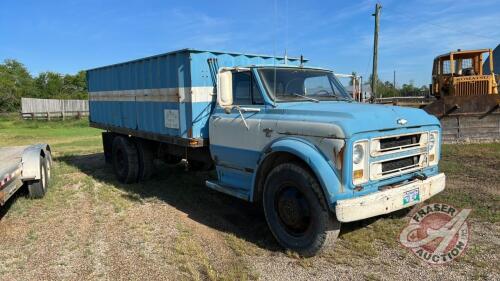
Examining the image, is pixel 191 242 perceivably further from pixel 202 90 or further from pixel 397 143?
pixel 397 143

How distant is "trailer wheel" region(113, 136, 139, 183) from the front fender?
16.2ft

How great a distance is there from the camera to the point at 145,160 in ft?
28.0

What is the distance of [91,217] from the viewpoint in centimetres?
630

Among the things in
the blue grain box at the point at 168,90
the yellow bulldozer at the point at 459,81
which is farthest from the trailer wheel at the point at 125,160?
the yellow bulldozer at the point at 459,81

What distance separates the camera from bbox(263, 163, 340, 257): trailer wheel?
4.38m

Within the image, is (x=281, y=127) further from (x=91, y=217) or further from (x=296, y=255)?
(x=91, y=217)

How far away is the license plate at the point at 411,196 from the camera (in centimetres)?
444

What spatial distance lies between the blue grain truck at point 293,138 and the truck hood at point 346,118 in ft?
0.04

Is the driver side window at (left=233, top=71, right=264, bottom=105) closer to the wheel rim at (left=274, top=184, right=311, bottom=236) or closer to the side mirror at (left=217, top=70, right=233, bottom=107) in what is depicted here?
the side mirror at (left=217, top=70, right=233, bottom=107)

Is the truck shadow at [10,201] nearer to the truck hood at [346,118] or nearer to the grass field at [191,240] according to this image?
the grass field at [191,240]

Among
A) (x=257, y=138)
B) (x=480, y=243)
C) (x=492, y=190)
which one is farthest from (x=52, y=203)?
(x=492, y=190)

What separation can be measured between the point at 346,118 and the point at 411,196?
118 centimetres

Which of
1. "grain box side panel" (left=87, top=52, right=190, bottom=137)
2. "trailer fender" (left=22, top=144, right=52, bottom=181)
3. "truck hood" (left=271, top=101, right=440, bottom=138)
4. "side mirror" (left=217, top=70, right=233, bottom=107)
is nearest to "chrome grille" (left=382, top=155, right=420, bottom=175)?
"truck hood" (left=271, top=101, right=440, bottom=138)

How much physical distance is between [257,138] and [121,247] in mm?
2145
